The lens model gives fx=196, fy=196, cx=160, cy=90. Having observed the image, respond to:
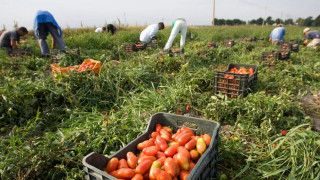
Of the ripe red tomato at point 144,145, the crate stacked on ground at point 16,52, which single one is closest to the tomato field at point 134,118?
the ripe red tomato at point 144,145

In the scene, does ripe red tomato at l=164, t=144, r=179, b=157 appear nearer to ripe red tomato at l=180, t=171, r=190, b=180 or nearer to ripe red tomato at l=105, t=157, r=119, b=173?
ripe red tomato at l=180, t=171, r=190, b=180

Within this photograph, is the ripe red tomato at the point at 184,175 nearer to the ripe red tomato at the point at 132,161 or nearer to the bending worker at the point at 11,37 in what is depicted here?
the ripe red tomato at the point at 132,161

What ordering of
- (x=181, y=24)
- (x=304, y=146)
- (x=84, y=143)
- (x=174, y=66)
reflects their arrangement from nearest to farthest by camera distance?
(x=304, y=146) < (x=84, y=143) < (x=174, y=66) < (x=181, y=24)

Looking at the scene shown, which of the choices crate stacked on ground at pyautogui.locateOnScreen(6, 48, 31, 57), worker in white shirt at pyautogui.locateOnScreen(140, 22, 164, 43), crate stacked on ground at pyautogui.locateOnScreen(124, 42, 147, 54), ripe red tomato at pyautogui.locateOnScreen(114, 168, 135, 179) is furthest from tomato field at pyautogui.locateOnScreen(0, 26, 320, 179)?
worker in white shirt at pyautogui.locateOnScreen(140, 22, 164, 43)

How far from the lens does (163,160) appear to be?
1.29 m

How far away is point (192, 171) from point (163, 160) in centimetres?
24

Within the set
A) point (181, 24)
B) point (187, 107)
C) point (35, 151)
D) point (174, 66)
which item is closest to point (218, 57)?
point (181, 24)

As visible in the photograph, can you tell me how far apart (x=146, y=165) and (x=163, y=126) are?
0.68 m

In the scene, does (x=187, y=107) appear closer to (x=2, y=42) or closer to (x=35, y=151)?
→ (x=35, y=151)

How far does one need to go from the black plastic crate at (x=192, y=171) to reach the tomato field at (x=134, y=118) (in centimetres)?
30

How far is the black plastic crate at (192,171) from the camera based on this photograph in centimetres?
113

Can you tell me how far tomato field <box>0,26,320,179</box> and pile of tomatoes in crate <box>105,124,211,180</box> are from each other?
46 centimetres

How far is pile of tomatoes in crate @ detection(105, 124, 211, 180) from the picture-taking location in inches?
46.0

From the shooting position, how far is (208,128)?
64.6 inches
